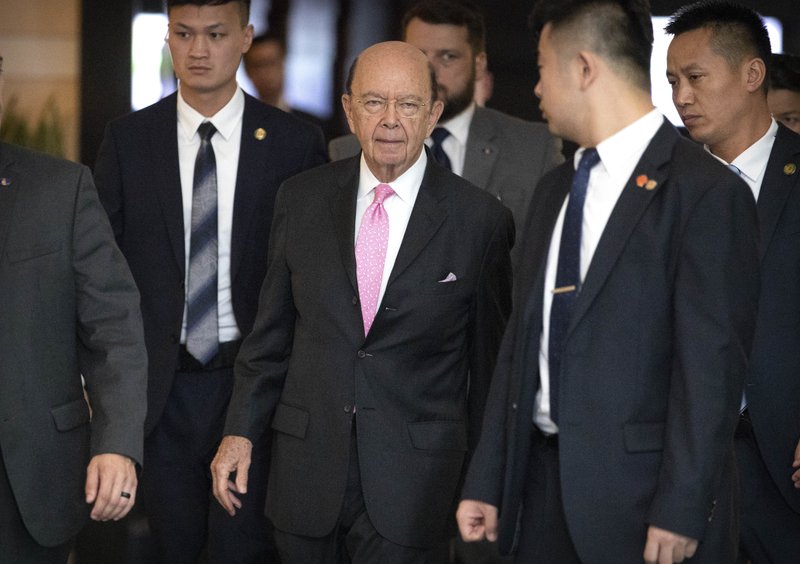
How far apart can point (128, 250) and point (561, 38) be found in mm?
1758

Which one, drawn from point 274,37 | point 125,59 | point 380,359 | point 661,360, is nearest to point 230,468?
point 380,359

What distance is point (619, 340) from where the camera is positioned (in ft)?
8.71

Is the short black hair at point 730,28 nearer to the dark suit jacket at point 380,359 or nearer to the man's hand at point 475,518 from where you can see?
the dark suit jacket at point 380,359

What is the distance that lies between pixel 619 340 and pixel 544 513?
0.42 metres

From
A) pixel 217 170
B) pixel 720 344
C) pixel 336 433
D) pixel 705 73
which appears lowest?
pixel 336 433

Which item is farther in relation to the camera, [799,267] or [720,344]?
[799,267]

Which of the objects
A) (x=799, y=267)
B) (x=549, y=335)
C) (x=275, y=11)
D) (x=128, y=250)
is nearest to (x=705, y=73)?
(x=799, y=267)

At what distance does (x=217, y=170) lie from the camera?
13.5 feet

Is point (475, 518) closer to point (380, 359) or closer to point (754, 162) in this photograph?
point (380, 359)

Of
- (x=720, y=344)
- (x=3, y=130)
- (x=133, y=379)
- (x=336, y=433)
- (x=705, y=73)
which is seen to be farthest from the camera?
(x=3, y=130)

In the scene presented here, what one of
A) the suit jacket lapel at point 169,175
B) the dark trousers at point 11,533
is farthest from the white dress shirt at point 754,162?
the dark trousers at point 11,533

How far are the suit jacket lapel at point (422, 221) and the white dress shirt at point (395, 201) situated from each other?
0.03 metres

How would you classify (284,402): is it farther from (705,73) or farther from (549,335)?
(705,73)

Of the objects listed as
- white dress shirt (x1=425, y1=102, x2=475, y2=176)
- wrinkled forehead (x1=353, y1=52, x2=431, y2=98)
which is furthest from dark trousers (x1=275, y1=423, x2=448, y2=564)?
white dress shirt (x1=425, y1=102, x2=475, y2=176)
